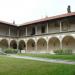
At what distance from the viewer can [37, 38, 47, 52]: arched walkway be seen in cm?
4116

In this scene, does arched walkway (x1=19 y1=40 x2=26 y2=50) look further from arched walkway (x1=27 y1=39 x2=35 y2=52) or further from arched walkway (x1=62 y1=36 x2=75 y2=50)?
arched walkway (x1=62 y1=36 x2=75 y2=50)

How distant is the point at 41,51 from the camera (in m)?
41.6

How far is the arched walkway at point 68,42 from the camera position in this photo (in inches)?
1399

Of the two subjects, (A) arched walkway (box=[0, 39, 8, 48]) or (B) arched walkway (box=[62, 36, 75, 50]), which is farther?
(A) arched walkway (box=[0, 39, 8, 48])

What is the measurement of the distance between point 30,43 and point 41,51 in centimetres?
448

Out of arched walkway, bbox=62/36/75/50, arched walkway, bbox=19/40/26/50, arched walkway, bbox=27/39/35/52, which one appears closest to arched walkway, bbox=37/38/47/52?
arched walkway, bbox=27/39/35/52

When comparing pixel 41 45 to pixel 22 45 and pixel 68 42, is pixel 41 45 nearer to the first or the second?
pixel 22 45

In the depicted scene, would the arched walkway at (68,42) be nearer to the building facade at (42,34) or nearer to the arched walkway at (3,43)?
the building facade at (42,34)

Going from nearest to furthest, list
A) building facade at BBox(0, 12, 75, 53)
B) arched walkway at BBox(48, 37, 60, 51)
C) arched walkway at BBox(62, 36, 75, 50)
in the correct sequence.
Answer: arched walkway at BBox(62, 36, 75, 50) < building facade at BBox(0, 12, 75, 53) < arched walkway at BBox(48, 37, 60, 51)

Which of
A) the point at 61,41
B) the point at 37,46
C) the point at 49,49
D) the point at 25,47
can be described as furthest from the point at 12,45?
the point at 61,41

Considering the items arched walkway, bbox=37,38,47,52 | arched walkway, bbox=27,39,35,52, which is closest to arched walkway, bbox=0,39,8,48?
arched walkway, bbox=27,39,35,52

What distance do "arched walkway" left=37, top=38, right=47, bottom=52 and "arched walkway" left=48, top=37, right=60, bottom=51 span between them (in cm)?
167

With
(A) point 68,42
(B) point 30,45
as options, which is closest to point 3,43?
(B) point 30,45

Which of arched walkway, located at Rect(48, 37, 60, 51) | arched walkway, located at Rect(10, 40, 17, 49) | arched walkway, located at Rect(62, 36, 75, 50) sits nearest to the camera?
arched walkway, located at Rect(62, 36, 75, 50)
